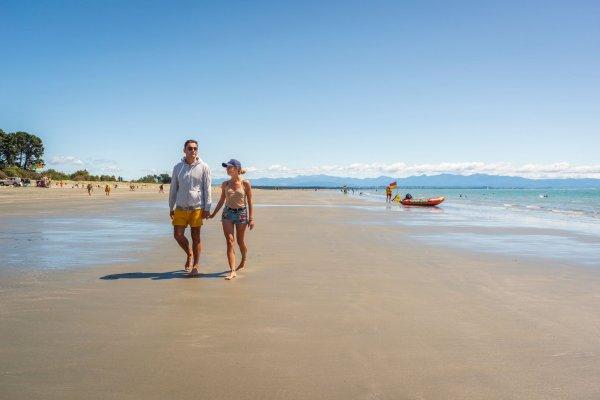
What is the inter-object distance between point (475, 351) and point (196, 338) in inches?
104

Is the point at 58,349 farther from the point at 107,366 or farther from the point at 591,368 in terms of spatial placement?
the point at 591,368

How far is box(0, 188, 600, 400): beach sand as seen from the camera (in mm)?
3596

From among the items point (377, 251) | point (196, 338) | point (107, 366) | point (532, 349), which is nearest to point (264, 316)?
point (196, 338)

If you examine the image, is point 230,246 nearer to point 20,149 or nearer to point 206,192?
point 206,192

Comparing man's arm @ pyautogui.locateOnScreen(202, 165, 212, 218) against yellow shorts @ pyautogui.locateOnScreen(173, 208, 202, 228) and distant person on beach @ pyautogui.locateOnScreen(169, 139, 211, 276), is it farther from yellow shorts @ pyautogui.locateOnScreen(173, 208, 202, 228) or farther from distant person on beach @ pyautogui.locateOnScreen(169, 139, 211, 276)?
yellow shorts @ pyautogui.locateOnScreen(173, 208, 202, 228)

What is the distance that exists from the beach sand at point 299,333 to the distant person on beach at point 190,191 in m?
0.94

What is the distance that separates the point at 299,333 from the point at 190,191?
387cm

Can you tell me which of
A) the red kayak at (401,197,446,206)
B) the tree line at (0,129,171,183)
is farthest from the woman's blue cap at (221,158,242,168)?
the tree line at (0,129,171,183)

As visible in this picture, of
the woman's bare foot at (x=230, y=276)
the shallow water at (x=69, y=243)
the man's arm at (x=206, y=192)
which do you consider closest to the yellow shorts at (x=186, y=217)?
the man's arm at (x=206, y=192)

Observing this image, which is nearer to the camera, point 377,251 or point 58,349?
point 58,349

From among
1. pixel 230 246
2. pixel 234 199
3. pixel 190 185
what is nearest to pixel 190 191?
pixel 190 185

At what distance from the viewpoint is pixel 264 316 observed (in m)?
5.45

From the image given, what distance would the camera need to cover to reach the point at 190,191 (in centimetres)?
789

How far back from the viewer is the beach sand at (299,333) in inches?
142
